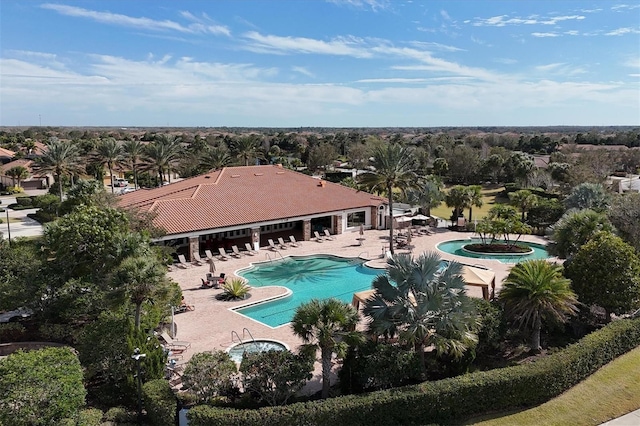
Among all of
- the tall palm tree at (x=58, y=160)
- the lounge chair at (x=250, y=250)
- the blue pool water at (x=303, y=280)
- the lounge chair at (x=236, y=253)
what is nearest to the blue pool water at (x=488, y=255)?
the blue pool water at (x=303, y=280)

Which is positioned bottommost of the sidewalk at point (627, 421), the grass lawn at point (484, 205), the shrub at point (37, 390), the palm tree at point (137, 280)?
the sidewalk at point (627, 421)

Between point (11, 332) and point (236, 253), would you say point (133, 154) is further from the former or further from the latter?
point (11, 332)

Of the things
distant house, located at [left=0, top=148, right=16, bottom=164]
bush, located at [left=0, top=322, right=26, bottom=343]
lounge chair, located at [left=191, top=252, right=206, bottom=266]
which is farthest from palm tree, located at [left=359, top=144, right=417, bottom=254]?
distant house, located at [left=0, top=148, right=16, bottom=164]

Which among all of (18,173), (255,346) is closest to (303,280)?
(255,346)

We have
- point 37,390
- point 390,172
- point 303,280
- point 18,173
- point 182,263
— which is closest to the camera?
point 37,390

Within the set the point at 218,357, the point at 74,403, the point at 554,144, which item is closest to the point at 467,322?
the point at 218,357

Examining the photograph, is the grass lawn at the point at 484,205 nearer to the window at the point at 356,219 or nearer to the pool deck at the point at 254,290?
the window at the point at 356,219

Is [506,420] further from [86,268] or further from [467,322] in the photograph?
[86,268]
